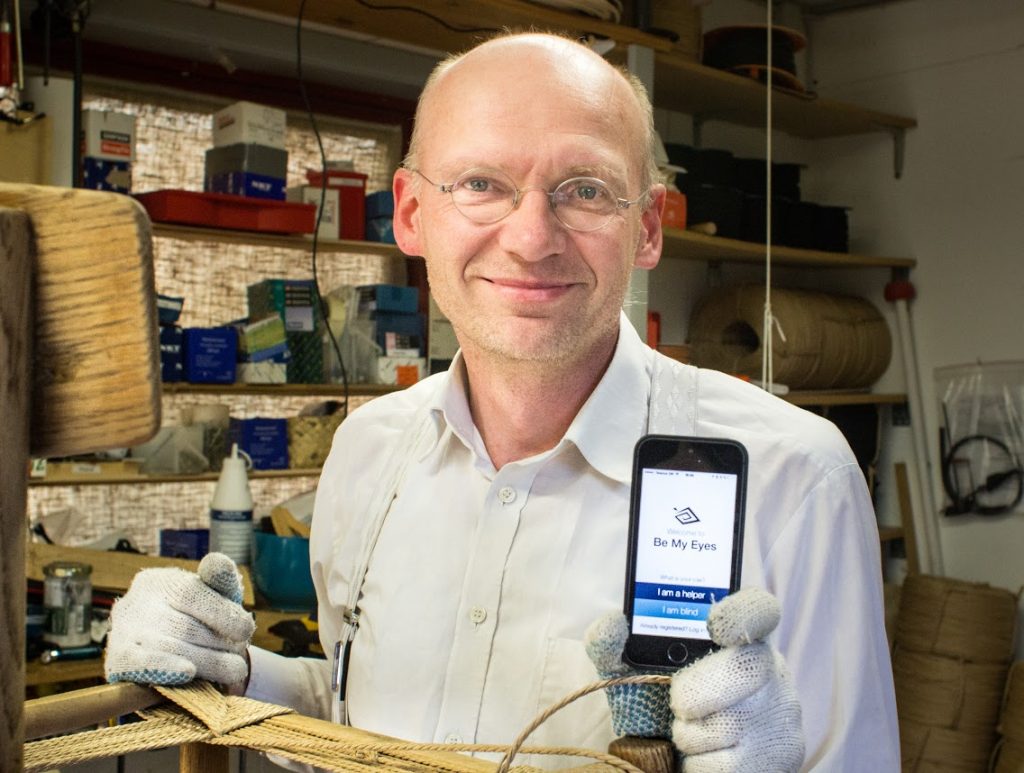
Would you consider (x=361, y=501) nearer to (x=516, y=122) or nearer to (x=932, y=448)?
(x=516, y=122)

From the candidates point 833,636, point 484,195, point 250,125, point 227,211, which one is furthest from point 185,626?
point 250,125

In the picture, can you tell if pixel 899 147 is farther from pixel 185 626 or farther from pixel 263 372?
pixel 185 626

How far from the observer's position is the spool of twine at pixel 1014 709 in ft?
10.8

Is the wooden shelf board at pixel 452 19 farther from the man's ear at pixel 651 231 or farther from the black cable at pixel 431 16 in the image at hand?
the man's ear at pixel 651 231

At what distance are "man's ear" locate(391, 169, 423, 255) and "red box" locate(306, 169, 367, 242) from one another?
1988 mm

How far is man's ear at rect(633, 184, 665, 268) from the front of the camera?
1.28 m

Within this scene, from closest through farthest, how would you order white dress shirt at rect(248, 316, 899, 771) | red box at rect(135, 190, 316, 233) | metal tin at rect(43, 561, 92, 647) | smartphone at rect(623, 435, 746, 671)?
smartphone at rect(623, 435, 746, 671)
white dress shirt at rect(248, 316, 899, 771)
metal tin at rect(43, 561, 92, 647)
red box at rect(135, 190, 316, 233)

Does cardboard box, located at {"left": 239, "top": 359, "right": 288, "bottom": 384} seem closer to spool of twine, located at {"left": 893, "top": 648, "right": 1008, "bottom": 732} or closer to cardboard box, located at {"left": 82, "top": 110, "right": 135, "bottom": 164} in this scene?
cardboard box, located at {"left": 82, "top": 110, "right": 135, "bottom": 164}

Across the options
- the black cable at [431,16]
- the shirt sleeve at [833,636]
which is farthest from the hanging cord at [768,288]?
the shirt sleeve at [833,636]

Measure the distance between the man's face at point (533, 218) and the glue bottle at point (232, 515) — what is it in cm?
170

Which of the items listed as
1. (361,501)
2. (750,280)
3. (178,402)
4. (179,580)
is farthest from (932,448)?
(179,580)

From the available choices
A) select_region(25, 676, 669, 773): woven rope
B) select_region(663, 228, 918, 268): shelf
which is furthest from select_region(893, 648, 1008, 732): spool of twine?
select_region(25, 676, 669, 773): woven rope

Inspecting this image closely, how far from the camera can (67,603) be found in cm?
239

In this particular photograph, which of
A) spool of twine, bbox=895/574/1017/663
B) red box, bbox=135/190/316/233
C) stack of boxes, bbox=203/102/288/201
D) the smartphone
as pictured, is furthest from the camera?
spool of twine, bbox=895/574/1017/663
